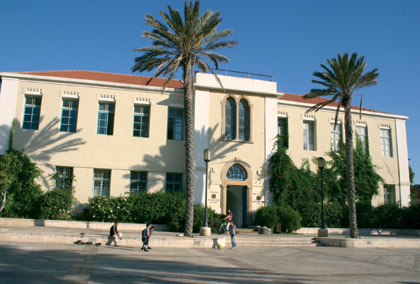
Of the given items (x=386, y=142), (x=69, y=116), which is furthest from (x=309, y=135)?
(x=69, y=116)

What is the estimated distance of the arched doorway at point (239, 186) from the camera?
75.5 feet

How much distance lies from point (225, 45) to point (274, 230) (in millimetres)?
11195

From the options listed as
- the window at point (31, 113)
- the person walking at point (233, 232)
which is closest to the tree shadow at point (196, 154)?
the window at point (31, 113)

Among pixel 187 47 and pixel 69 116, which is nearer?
pixel 187 47

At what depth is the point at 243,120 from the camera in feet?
80.5

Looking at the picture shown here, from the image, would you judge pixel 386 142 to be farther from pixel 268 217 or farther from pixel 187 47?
pixel 187 47

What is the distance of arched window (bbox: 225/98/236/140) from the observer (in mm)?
24062

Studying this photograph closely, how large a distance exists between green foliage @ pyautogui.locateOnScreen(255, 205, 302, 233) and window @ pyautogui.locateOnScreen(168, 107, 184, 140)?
23.8 feet

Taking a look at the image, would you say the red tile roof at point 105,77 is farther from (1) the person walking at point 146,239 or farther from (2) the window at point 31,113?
(1) the person walking at point 146,239

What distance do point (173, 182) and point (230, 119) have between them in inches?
224

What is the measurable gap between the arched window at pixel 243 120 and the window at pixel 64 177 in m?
11.1

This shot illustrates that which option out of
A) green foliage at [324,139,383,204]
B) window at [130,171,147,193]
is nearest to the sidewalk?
window at [130,171,147,193]

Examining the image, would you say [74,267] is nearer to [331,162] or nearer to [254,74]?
[254,74]

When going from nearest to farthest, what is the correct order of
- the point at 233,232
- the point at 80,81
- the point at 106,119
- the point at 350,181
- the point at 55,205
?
the point at 233,232, the point at 350,181, the point at 55,205, the point at 80,81, the point at 106,119
